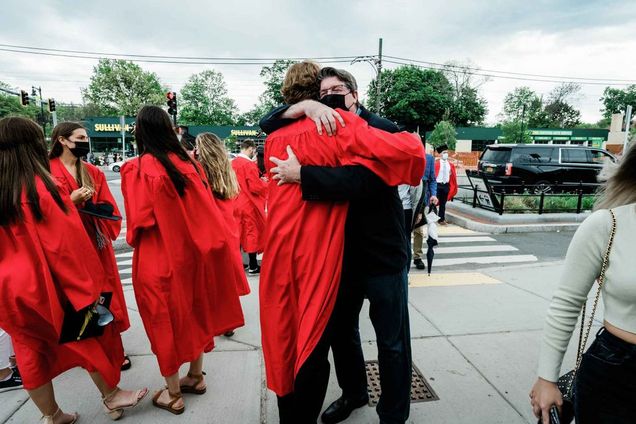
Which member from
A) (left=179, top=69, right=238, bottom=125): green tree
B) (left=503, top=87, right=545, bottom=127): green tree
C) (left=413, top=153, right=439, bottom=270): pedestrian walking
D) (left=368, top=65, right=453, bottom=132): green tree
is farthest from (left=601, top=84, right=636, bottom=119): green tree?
(left=413, top=153, right=439, bottom=270): pedestrian walking

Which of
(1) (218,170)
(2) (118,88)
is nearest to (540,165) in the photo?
(1) (218,170)

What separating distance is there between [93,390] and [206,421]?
96 centimetres

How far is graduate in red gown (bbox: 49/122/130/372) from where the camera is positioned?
2.89 m

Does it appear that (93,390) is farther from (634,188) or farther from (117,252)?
(117,252)

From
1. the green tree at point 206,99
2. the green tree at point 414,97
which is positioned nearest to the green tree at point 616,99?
the green tree at point 414,97

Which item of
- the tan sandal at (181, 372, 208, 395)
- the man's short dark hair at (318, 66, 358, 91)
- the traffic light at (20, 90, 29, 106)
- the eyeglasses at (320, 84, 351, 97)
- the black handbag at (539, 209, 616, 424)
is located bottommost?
the tan sandal at (181, 372, 208, 395)

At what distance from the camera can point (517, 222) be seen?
9.34 meters

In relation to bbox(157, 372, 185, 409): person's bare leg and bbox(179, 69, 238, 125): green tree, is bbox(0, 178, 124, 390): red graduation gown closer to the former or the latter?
bbox(157, 372, 185, 409): person's bare leg

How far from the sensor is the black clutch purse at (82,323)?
2.14 metres

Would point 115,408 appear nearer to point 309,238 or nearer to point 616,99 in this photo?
point 309,238

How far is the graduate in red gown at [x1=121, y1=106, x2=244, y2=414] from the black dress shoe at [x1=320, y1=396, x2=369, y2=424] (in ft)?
3.06

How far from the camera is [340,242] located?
176 centimetres

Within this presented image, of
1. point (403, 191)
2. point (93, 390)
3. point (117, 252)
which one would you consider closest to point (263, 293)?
point (93, 390)

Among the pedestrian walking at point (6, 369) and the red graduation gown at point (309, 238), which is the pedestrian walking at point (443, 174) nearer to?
the red graduation gown at point (309, 238)
